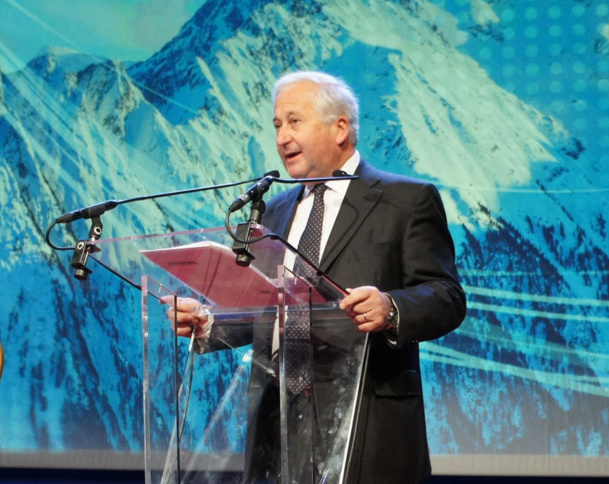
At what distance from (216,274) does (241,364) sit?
0.18 metres

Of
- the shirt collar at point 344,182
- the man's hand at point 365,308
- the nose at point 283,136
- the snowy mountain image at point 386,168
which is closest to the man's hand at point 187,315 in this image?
the man's hand at point 365,308

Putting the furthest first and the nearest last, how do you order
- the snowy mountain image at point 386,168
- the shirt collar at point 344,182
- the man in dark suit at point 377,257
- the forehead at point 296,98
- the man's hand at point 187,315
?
the snowy mountain image at point 386,168 < the forehead at point 296,98 < the shirt collar at point 344,182 < the man in dark suit at point 377,257 < the man's hand at point 187,315

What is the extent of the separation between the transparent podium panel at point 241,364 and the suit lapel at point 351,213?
0.34 meters

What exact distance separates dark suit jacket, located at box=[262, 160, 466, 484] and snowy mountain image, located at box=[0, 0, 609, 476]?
1660mm

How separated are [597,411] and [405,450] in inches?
76.0

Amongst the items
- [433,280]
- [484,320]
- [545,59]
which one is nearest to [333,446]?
[433,280]

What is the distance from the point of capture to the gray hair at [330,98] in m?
2.20

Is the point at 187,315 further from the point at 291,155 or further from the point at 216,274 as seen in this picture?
the point at 291,155

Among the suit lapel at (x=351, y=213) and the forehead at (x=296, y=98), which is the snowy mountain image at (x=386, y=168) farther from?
the suit lapel at (x=351, y=213)

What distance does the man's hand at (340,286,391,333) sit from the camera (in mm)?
1538

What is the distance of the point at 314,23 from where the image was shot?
3846 mm

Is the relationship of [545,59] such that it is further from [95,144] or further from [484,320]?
[95,144]

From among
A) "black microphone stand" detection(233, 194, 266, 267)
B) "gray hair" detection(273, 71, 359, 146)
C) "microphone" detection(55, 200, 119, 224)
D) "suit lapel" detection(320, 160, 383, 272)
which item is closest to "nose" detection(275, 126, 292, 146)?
"gray hair" detection(273, 71, 359, 146)

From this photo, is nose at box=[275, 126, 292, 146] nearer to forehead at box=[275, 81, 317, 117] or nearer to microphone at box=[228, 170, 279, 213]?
forehead at box=[275, 81, 317, 117]
